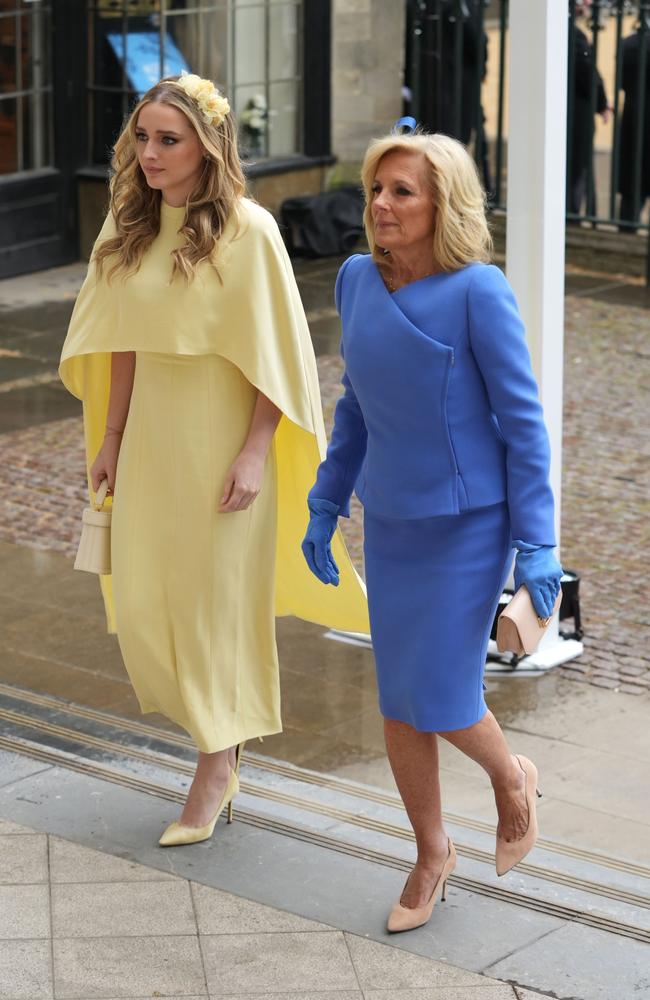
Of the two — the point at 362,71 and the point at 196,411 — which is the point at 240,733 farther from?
the point at 362,71

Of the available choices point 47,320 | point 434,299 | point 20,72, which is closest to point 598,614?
point 434,299

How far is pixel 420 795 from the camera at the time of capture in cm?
429

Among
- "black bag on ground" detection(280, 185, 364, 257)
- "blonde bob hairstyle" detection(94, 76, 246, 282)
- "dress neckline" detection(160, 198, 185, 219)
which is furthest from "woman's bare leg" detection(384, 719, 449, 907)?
"black bag on ground" detection(280, 185, 364, 257)

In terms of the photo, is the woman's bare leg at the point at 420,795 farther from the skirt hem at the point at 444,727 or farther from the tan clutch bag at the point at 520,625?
the tan clutch bag at the point at 520,625

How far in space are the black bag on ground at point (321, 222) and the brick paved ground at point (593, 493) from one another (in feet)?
9.71

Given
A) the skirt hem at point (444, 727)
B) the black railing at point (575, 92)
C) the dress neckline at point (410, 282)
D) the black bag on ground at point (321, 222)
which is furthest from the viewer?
the black bag on ground at point (321, 222)

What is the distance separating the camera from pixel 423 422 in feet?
13.1

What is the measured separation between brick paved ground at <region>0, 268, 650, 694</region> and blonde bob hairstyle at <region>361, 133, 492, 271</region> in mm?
2565

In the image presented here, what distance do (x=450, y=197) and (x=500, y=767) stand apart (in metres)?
1.36

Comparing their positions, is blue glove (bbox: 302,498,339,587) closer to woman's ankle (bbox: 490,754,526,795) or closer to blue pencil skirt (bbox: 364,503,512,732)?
blue pencil skirt (bbox: 364,503,512,732)

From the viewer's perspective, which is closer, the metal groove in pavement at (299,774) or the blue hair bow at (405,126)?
the blue hair bow at (405,126)

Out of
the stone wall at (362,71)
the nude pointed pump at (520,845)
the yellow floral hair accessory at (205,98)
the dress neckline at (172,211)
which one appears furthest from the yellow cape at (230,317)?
the stone wall at (362,71)

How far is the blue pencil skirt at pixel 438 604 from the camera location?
408cm

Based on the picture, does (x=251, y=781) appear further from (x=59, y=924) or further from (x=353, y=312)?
(x=353, y=312)
